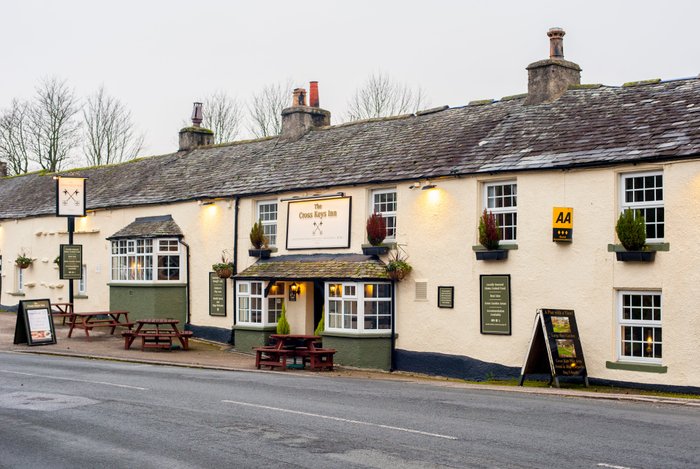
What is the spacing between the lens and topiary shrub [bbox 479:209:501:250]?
70.8 feet

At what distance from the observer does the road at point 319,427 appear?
1041cm

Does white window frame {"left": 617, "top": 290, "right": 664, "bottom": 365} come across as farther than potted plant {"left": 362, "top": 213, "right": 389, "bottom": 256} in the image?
No

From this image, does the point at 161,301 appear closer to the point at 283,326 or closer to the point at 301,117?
the point at 283,326

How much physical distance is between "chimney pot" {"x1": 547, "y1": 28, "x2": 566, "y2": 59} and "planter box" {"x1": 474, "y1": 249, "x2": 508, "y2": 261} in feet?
20.9

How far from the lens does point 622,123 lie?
21.2 m

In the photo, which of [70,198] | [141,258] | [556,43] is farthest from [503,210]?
[70,198]

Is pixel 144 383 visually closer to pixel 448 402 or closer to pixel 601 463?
pixel 448 402

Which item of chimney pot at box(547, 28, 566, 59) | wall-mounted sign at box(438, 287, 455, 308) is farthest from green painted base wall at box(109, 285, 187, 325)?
chimney pot at box(547, 28, 566, 59)

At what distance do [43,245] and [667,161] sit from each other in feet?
93.2

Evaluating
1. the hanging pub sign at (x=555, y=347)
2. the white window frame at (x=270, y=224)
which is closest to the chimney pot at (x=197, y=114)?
the white window frame at (x=270, y=224)

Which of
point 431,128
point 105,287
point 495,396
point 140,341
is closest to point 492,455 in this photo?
point 495,396

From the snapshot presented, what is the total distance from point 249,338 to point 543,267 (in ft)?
34.6

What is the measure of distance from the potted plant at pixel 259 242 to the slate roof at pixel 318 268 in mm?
223

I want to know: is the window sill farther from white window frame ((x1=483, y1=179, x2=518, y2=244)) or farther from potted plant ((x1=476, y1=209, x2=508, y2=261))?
white window frame ((x1=483, y1=179, x2=518, y2=244))
